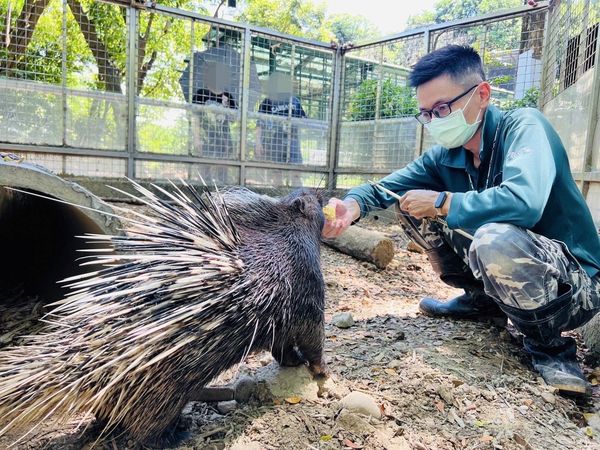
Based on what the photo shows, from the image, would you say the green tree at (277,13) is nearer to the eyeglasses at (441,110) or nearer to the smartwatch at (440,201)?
the eyeglasses at (441,110)

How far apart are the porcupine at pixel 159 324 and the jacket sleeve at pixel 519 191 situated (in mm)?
1121

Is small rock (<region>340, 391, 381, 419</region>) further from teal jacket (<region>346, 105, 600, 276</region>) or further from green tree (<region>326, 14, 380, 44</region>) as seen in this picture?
green tree (<region>326, 14, 380, 44</region>)

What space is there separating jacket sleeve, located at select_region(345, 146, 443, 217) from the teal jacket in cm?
4

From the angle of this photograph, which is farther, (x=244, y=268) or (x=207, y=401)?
(x=207, y=401)

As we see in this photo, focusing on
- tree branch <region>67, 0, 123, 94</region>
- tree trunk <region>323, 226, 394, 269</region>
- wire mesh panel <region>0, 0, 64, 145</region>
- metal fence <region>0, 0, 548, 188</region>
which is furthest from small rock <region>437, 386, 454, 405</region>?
tree branch <region>67, 0, 123, 94</region>

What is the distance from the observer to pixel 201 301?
2.31 meters

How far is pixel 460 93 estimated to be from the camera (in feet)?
10.9

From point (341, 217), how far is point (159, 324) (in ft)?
6.46

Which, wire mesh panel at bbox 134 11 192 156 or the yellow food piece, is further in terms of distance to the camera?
wire mesh panel at bbox 134 11 192 156

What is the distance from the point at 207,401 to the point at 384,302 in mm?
2512

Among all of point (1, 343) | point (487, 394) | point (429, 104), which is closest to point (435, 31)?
point (429, 104)

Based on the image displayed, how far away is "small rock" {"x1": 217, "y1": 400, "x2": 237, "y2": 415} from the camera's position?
2.78 meters

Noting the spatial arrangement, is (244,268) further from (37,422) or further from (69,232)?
(69,232)

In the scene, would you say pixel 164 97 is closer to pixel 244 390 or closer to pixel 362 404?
pixel 244 390
